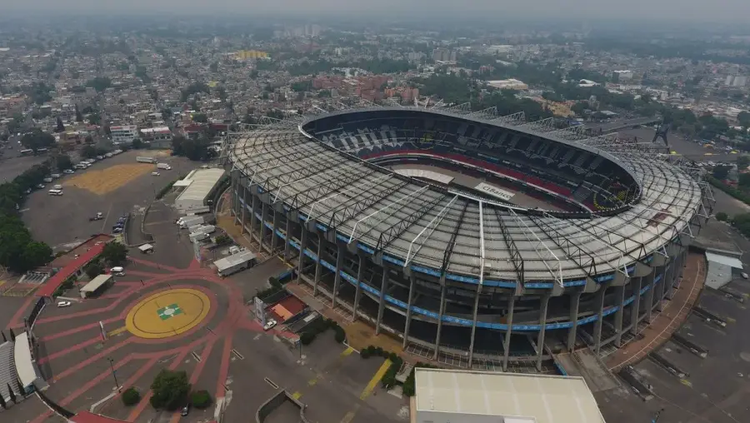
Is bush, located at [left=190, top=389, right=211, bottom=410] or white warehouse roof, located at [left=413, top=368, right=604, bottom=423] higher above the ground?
white warehouse roof, located at [left=413, top=368, right=604, bottom=423]

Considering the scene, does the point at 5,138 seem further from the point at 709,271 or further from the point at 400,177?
the point at 709,271

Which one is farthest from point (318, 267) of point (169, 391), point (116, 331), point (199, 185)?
point (199, 185)

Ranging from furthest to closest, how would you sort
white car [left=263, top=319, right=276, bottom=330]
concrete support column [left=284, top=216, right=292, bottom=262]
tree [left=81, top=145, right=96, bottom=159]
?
1. tree [left=81, top=145, right=96, bottom=159]
2. concrete support column [left=284, top=216, right=292, bottom=262]
3. white car [left=263, top=319, right=276, bottom=330]

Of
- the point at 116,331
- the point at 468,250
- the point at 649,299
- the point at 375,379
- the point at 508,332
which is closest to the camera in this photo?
the point at 375,379

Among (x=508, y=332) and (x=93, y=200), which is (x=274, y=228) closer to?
(x=508, y=332)

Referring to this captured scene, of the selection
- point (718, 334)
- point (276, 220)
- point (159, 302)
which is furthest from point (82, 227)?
point (718, 334)

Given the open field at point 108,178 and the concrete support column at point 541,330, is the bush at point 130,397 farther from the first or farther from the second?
the open field at point 108,178

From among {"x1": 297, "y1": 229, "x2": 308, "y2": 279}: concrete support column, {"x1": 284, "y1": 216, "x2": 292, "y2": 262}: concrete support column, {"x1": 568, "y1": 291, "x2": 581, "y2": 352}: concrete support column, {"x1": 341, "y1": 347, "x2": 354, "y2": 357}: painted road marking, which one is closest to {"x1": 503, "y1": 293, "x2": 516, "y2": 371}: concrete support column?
{"x1": 568, "y1": 291, "x2": 581, "y2": 352}: concrete support column

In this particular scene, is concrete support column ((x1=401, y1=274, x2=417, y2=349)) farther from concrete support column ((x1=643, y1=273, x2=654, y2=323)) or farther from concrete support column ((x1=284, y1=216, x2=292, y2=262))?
concrete support column ((x1=643, y1=273, x2=654, y2=323))
